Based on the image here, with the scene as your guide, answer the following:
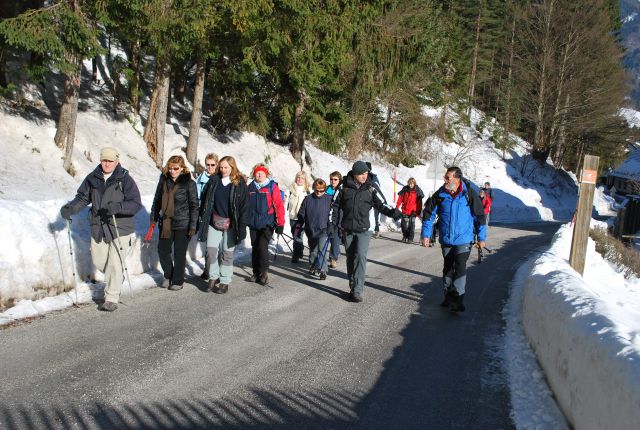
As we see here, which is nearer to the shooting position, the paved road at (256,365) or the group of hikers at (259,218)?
the paved road at (256,365)

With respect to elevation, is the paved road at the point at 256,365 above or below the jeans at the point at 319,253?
below

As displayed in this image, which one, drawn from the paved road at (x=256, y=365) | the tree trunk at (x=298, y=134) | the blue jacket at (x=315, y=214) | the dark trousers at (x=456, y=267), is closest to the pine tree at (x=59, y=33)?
the blue jacket at (x=315, y=214)

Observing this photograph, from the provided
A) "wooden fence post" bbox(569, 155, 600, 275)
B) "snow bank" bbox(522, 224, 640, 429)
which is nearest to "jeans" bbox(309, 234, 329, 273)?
"snow bank" bbox(522, 224, 640, 429)

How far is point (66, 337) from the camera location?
565 centimetres

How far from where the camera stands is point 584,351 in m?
4.09

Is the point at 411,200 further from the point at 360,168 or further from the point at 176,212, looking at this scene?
the point at 176,212

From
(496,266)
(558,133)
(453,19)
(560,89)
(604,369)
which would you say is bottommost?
(496,266)

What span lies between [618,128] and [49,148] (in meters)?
41.8

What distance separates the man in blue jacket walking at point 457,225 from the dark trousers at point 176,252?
374cm

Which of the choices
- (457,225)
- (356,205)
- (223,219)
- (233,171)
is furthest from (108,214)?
(457,225)


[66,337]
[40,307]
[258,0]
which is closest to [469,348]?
[66,337]

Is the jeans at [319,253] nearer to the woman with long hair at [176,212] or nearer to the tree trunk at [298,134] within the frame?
the woman with long hair at [176,212]

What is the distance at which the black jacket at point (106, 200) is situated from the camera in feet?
22.2

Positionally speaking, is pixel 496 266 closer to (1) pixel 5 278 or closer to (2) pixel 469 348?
(2) pixel 469 348
